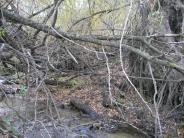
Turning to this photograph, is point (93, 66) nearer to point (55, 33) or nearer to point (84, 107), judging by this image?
point (55, 33)

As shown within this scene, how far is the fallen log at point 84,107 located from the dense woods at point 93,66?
0.03 meters

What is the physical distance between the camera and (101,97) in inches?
579

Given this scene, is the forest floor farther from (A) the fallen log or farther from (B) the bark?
(B) the bark

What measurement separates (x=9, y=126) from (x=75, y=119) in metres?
6.53

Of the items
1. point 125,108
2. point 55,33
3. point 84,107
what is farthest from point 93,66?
point 84,107

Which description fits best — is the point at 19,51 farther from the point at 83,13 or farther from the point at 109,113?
the point at 109,113

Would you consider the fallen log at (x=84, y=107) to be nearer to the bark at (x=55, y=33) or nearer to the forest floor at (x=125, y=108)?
the forest floor at (x=125, y=108)

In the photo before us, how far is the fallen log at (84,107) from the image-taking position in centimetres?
1295

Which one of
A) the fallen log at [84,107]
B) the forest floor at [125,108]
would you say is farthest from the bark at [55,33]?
the fallen log at [84,107]

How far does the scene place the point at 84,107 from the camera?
13.4 m

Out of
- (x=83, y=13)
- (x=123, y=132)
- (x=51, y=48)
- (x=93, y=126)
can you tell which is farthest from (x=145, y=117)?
(x=51, y=48)

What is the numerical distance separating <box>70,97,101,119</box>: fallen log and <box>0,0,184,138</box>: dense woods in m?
0.03

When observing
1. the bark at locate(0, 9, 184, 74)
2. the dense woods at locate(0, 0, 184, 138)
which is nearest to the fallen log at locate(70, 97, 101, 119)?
the dense woods at locate(0, 0, 184, 138)

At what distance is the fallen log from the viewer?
12955 millimetres
